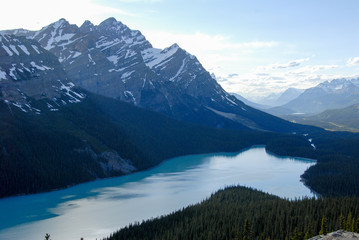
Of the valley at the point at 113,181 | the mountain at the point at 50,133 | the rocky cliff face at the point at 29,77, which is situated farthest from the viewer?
the rocky cliff face at the point at 29,77

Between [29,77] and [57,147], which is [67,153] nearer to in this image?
[57,147]

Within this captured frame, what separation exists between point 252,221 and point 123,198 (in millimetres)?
47799

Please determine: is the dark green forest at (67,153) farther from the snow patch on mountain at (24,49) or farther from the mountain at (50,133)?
the snow patch on mountain at (24,49)

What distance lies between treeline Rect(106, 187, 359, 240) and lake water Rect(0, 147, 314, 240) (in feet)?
38.2

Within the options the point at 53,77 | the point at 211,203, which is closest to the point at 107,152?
the point at 53,77

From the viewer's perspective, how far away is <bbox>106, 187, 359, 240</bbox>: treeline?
62950mm

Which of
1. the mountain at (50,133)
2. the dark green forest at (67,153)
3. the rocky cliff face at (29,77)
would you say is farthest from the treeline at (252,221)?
the rocky cliff face at (29,77)

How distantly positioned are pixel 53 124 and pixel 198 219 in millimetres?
87199

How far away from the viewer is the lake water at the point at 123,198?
8062cm

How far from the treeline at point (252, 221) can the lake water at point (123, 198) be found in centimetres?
1165

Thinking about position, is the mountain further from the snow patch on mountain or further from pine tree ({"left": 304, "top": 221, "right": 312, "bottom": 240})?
pine tree ({"left": 304, "top": 221, "right": 312, "bottom": 240})

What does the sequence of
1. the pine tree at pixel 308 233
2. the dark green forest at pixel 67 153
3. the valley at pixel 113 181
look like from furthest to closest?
the dark green forest at pixel 67 153
the valley at pixel 113 181
the pine tree at pixel 308 233

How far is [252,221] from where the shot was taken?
2687 inches

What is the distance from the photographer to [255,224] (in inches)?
2667
